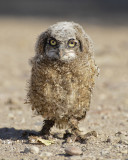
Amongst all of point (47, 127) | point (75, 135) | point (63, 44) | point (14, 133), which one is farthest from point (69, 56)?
point (14, 133)

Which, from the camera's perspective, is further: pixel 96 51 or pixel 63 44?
pixel 96 51

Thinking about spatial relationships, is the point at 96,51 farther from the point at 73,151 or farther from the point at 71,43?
the point at 73,151

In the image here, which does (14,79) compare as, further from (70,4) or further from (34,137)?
(70,4)

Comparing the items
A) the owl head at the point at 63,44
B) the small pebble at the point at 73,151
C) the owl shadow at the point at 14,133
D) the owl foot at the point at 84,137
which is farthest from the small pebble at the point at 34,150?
the owl head at the point at 63,44

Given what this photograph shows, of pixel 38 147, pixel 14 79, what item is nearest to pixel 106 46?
pixel 14 79

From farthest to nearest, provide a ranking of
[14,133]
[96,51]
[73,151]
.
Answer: [96,51] → [14,133] → [73,151]

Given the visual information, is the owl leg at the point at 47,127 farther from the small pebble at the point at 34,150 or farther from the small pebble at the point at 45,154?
the small pebble at the point at 45,154

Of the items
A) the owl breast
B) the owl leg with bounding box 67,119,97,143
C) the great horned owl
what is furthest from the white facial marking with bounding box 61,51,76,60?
the owl leg with bounding box 67,119,97,143

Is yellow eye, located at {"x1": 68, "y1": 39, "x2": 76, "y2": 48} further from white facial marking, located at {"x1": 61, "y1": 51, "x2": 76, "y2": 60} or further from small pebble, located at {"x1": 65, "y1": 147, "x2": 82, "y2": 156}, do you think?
small pebble, located at {"x1": 65, "y1": 147, "x2": 82, "y2": 156}
